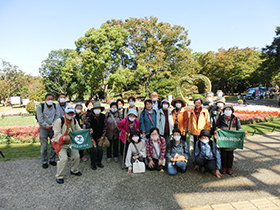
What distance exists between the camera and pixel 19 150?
6.59m

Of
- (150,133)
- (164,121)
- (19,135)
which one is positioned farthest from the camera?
(19,135)

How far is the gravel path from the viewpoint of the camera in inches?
133

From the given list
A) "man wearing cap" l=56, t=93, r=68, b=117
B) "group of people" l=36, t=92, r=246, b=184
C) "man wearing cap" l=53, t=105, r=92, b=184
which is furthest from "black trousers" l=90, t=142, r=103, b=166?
"man wearing cap" l=56, t=93, r=68, b=117

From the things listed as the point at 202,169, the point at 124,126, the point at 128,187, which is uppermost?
the point at 124,126

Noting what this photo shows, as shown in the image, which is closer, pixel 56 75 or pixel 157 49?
pixel 157 49

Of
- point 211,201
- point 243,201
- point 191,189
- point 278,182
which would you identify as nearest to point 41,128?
point 191,189

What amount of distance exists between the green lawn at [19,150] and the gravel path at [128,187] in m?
0.82

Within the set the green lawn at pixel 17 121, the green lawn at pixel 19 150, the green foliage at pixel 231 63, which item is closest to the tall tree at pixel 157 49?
the green foliage at pixel 231 63

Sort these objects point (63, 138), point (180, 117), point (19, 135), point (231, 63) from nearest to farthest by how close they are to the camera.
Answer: point (63, 138) → point (180, 117) → point (19, 135) → point (231, 63)

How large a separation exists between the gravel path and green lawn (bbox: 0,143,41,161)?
0.82 metres

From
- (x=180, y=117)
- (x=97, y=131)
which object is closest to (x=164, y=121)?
(x=180, y=117)

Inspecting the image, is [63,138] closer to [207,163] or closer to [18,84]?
[207,163]

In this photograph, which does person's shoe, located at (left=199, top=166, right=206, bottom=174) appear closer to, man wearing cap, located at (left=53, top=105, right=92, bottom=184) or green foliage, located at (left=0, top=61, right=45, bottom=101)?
man wearing cap, located at (left=53, top=105, right=92, bottom=184)

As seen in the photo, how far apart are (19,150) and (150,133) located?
17.9 feet
